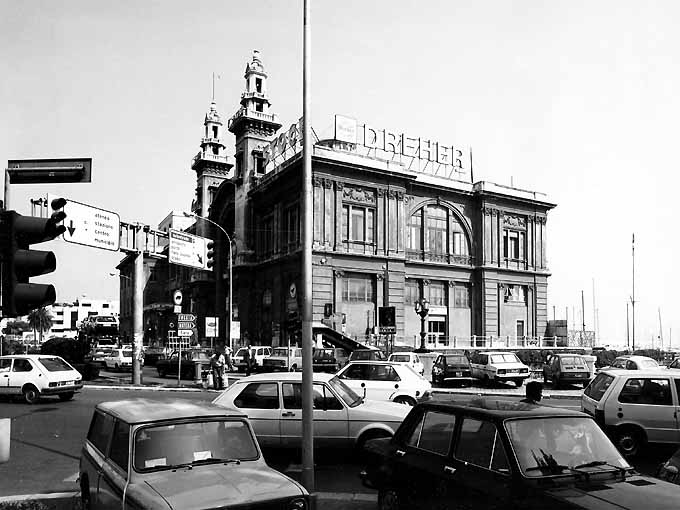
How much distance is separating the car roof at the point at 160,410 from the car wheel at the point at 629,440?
8.09 m

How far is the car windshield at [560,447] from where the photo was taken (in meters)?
5.85

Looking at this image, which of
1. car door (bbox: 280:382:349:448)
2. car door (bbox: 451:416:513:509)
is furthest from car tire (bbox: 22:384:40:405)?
car door (bbox: 451:416:513:509)

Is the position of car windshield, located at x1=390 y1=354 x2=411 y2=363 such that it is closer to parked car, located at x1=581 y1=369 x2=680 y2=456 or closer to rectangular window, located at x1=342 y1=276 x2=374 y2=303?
parked car, located at x1=581 y1=369 x2=680 y2=456

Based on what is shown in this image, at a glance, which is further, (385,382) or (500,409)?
(385,382)

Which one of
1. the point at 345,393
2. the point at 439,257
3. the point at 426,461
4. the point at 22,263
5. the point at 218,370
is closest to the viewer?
the point at 22,263

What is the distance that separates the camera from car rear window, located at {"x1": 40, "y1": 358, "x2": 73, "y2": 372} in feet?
72.6

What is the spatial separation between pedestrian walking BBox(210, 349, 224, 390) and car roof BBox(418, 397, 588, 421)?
20502mm

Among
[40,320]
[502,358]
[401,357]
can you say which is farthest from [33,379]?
[40,320]

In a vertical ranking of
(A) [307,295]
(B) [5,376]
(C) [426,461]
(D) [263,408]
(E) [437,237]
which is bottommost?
(B) [5,376]

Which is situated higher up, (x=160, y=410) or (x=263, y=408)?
(x=160, y=410)

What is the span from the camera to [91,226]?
80.9 ft

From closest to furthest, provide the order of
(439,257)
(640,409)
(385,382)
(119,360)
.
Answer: (640,409) → (385,382) → (119,360) → (439,257)

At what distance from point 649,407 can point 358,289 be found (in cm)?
3805

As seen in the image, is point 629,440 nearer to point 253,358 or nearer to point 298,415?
point 298,415
